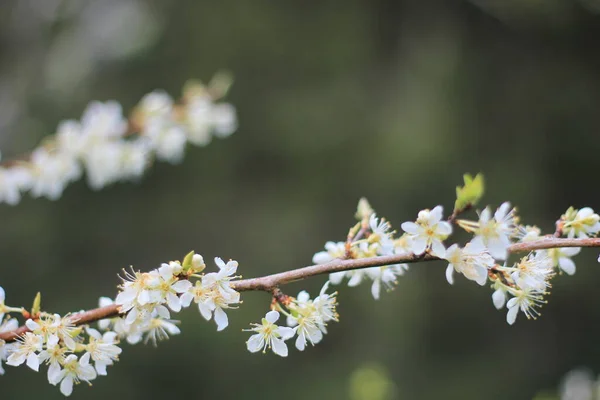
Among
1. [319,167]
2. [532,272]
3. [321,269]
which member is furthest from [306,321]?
[319,167]

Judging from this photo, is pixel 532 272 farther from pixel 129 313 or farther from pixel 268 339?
pixel 129 313

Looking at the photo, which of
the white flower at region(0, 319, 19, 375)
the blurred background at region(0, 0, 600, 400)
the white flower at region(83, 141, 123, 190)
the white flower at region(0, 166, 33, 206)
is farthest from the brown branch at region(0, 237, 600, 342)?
the blurred background at region(0, 0, 600, 400)

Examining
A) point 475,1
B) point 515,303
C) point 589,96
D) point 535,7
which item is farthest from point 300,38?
point 515,303

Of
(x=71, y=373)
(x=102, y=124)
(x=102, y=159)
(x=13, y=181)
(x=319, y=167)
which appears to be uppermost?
(x=319, y=167)

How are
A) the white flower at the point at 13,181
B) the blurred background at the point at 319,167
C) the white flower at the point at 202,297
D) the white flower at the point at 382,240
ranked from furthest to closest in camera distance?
the blurred background at the point at 319,167
the white flower at the point at 13,181
the white flower at the point at 382,240
the white flower at the point at 202,297

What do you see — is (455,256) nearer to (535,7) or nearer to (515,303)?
(515,303)

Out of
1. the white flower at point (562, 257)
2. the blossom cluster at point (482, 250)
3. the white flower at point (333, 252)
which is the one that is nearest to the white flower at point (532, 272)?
the blossom cluster at point (482, 250)

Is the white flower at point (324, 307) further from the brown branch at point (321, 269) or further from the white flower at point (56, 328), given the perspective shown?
the white flower at point (56, 328)

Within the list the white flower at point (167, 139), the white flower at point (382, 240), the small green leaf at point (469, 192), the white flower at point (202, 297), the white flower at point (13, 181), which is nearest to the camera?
the small green leaf at point (469, 192)
